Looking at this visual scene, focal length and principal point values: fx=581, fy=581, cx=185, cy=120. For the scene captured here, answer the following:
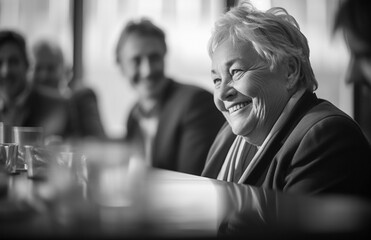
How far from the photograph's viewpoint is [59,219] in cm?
52

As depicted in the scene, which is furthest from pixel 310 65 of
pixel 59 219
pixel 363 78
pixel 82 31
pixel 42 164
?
pixel 82 31

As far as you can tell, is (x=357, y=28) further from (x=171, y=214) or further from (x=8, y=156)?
(x=171, y=214)

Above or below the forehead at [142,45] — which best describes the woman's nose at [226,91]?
above

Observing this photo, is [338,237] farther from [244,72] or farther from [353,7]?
[353,7]

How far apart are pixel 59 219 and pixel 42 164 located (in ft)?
2.25

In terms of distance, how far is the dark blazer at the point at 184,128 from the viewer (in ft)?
5.25

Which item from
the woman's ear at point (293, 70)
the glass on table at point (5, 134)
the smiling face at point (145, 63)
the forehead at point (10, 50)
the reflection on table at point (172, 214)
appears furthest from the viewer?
the forehead at point (10, 50)

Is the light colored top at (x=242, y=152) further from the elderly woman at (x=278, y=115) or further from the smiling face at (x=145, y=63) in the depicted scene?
the smiling face at (x=145, y=63)

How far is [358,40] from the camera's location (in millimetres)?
1857

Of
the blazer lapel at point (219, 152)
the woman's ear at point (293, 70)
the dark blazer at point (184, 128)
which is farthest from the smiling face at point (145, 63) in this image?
the woman's ear at point (293, 70)

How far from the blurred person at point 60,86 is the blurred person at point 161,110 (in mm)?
814

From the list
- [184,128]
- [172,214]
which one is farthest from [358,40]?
[172,214]

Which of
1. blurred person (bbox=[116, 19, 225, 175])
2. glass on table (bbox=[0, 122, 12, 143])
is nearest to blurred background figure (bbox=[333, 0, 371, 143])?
blurred person (bbox=[116, 19, 225, 175])

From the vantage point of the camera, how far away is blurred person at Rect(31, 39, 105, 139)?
11.9ft
